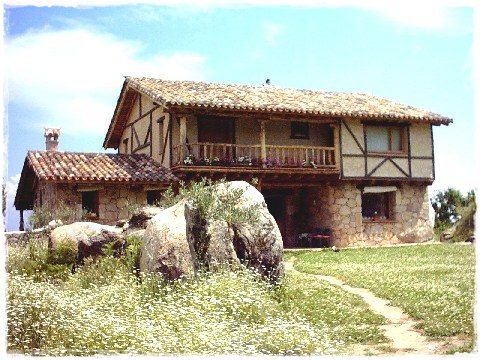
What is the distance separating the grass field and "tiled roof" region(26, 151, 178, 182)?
19.3 feet

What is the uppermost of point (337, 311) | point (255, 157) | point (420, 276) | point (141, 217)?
point (255, 157)

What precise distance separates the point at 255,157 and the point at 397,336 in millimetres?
12285

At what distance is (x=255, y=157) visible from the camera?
1977 cm

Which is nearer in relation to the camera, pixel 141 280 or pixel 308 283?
pixel 141 280

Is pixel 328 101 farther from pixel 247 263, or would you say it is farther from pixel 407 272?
pixel 247 263

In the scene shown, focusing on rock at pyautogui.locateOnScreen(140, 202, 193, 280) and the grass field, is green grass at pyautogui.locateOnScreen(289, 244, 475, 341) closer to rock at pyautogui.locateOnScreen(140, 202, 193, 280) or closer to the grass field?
Answer: the grass field

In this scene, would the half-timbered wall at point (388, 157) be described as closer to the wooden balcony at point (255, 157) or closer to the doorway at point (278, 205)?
the wooden balcony at point (255, 157)

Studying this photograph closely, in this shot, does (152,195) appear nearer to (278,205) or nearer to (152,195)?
(152,195)

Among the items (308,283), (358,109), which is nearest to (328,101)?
(358,109)

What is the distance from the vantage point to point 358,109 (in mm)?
20641

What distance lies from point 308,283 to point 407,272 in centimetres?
273

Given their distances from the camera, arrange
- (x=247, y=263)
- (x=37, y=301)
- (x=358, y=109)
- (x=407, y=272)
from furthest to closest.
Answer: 1. (x=358, y=109)
2. (x=407, y=272)
3. (x=247, y=263)
4. (x=37, y=301)

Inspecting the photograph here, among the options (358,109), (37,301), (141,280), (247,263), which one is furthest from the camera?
(358,109)

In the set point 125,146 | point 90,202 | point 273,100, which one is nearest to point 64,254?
point 90,202
